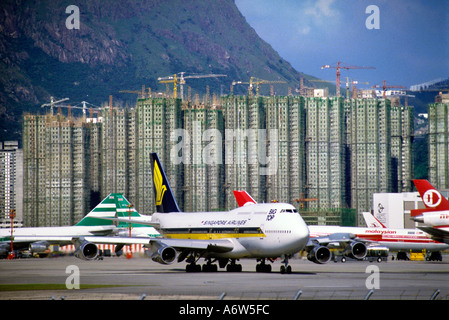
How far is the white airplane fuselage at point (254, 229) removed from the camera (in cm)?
5544

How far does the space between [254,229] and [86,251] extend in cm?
1351

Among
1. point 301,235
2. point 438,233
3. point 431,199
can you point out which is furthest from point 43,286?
point 431,199

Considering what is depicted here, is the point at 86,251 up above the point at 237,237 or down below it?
below

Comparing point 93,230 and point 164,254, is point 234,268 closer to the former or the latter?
point 164,254

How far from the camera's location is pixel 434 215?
65.0 meters

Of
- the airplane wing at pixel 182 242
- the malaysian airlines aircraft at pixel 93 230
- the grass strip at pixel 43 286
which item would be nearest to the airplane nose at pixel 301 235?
the airplane wing at pixel 182 242

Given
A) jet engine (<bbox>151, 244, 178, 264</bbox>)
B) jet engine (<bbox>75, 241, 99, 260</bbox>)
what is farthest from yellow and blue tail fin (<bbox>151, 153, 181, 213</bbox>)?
jet engine (<bbox>75, 241, 99, 260</bbox>)

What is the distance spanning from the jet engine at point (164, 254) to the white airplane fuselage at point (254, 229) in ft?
18.6

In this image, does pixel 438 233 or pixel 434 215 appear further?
pixel 434 215

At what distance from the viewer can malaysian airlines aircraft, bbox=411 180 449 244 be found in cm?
6362

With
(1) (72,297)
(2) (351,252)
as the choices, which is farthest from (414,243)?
(1) (72,297)
